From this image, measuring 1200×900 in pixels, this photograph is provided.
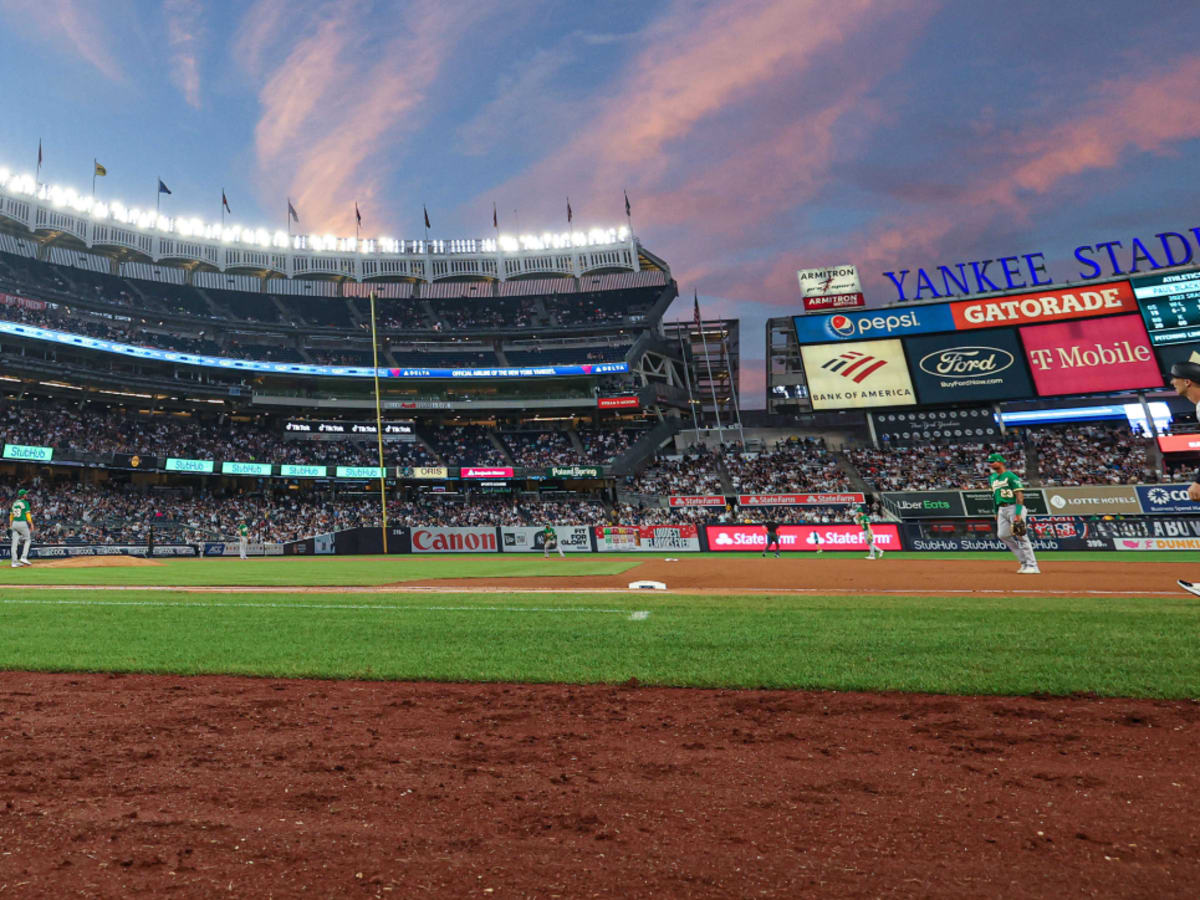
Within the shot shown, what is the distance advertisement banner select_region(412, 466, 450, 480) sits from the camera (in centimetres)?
4775

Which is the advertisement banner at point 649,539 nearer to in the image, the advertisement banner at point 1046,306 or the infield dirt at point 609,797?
the advertisement banner at point 1046,306

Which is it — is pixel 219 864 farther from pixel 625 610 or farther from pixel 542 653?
pixel 625 610

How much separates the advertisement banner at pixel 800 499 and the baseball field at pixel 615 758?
31715 millimetres

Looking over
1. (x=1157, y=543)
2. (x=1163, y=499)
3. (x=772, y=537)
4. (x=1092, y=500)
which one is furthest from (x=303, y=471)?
(x=1163, y=499)

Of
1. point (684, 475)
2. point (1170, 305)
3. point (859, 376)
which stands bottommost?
point (684, 475)

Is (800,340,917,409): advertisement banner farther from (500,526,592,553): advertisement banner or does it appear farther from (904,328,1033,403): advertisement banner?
(500,526,592,553): advertisement banner

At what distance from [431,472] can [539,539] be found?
14.4 meters

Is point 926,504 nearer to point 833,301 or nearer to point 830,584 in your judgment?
point 833,301

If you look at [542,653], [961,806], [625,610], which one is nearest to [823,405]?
[625,610]

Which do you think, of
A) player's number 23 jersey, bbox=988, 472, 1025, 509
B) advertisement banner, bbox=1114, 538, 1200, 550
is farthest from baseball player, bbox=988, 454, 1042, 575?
advertisement banner, bbox=1114, 538, 1200, 550

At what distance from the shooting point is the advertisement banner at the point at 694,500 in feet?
137

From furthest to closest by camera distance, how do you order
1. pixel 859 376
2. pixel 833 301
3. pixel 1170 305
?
1. pixel 833 301
2. pixel 859 376
3. pixel 1170 305

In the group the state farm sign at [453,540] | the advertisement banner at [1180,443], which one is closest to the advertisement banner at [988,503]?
the advertisement banner at [1180,443]

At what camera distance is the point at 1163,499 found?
99.0 ft
